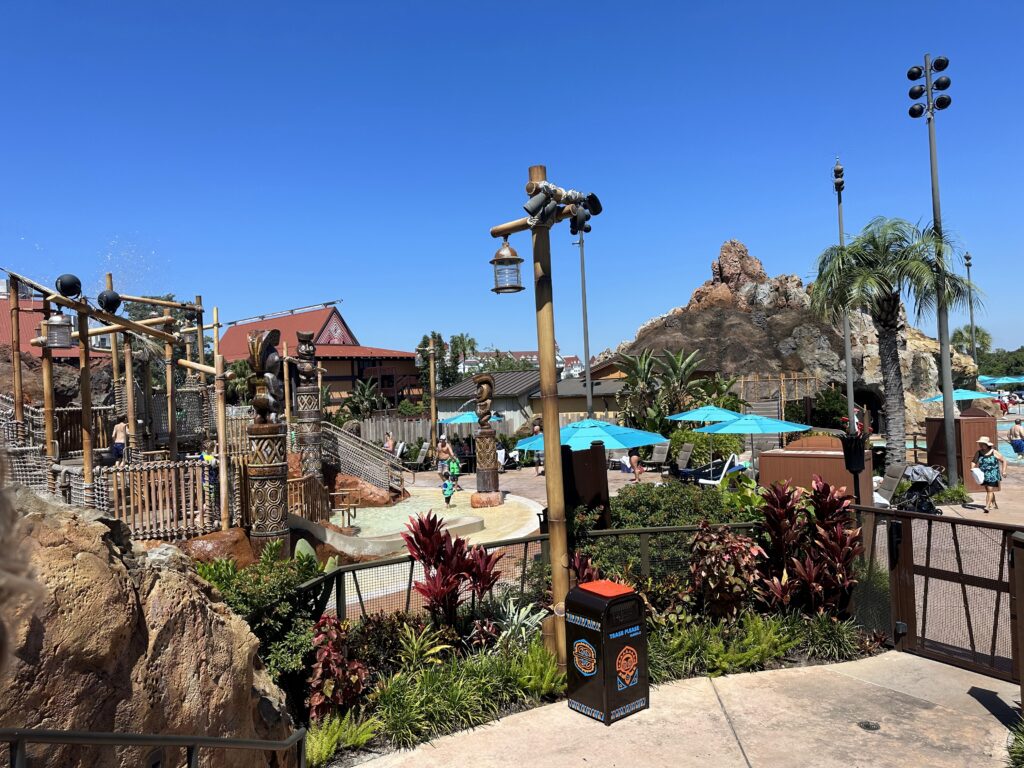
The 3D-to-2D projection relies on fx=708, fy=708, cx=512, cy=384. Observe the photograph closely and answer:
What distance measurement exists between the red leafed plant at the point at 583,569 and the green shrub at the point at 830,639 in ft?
6.25

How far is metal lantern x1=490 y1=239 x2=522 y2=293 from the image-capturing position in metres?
5.87

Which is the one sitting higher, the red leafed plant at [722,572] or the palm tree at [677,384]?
the palm tree at [677,384]

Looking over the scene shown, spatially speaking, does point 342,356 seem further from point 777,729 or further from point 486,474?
point 777,729

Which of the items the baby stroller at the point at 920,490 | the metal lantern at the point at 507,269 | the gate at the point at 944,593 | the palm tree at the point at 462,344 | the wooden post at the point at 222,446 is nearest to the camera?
the gate at the point at 944,593

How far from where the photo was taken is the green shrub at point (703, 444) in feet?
69.6

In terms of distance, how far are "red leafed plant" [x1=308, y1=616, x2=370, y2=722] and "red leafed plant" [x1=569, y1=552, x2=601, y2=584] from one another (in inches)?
82.4

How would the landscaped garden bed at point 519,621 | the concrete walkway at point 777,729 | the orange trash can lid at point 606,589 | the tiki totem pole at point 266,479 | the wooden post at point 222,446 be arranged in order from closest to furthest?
the concrete walkway at point 777,729 → the landscaped garden bed at point 519,621 → the orange trash can lid at point 606,589 → the tiki totem pole at point 266,479 → the wooden post at point 222,446

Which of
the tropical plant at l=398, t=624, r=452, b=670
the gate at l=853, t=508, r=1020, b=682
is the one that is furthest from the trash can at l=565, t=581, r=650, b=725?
the gate at l=853, t=508, r=1020, b=682

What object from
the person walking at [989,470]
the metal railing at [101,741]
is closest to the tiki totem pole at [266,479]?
the metal railing at [101,741]

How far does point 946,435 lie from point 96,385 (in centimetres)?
3033

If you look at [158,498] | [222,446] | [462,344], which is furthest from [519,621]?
[462,344]

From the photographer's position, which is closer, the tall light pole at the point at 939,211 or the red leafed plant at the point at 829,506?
the red leafed plant at the point at 829,506

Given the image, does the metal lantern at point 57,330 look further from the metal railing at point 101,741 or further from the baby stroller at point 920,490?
the baby stroller at point 920,490

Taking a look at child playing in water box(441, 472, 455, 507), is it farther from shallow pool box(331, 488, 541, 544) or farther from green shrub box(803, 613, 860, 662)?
green shrub box(803, 613, 860, 662)
